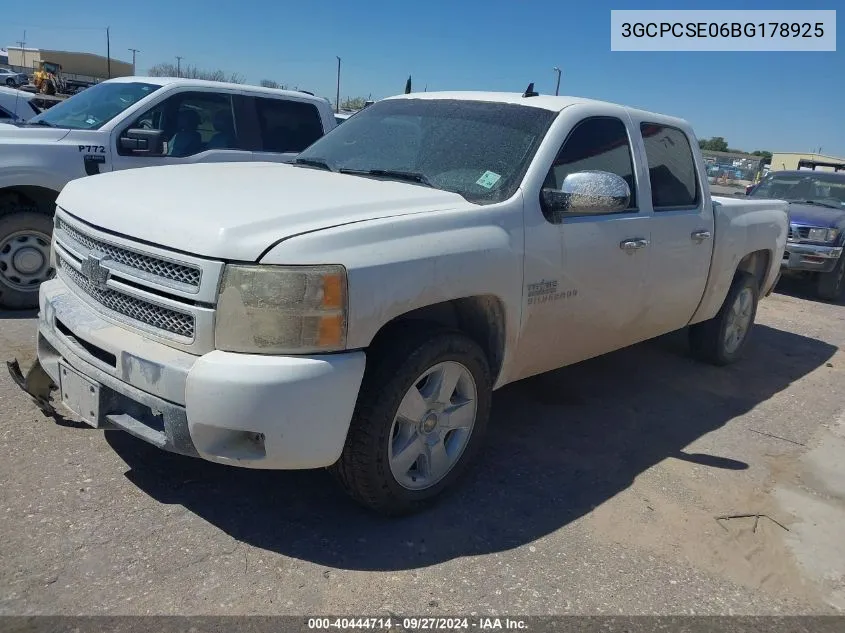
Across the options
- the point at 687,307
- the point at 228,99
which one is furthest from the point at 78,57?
the point at 687,307

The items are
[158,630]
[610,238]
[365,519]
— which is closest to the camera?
[158,630]

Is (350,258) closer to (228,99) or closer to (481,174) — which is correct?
(481,174)

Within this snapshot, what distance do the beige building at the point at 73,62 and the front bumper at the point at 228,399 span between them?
61.6 m

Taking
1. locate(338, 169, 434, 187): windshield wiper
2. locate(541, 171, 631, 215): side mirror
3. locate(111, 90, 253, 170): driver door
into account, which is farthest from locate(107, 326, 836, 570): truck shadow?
locate(111, 90, 253, 170): driver door

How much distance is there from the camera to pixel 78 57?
205ft

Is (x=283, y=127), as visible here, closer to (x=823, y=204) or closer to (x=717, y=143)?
(x=823, y=204)

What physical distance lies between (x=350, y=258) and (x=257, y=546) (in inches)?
48.7

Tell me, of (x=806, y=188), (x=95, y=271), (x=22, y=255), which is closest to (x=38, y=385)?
(x=95, y=271)

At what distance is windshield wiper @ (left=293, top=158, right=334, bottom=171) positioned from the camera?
162 inches

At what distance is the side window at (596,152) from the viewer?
3787 mm

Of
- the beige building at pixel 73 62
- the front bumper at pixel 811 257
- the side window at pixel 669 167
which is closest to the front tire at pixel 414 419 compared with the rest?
the side window at pixel 669 167

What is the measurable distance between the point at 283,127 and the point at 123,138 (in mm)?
1695

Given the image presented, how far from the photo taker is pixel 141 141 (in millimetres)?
5973

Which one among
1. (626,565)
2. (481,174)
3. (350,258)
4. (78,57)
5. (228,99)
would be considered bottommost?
(626,565)
